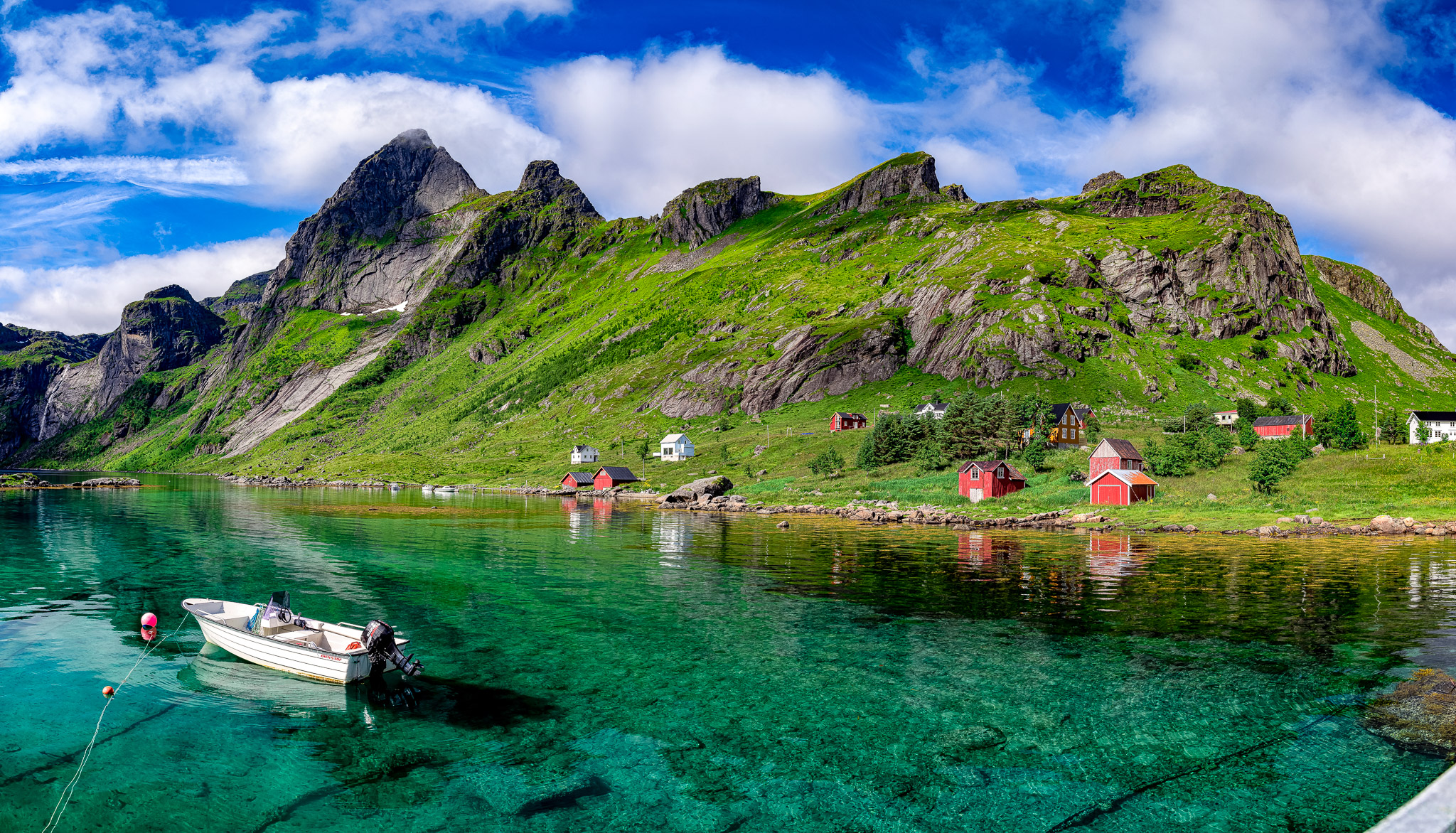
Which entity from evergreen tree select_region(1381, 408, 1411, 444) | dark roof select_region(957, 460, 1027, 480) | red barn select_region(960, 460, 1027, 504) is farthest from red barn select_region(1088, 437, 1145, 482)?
evergreen tree select_region(1381, 408, 1411, 444)

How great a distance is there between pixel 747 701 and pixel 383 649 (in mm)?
12863

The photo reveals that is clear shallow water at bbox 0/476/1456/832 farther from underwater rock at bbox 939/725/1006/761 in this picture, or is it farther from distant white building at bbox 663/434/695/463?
distant white building at bbox 663/434/695/463

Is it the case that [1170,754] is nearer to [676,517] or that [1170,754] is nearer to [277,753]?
[277,753]

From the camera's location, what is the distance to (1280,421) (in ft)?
527

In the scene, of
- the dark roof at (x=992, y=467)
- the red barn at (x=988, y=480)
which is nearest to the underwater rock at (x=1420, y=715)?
the red barn at (x=988, y=480)

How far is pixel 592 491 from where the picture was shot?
517ft

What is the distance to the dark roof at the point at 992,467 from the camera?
106438 millimetres

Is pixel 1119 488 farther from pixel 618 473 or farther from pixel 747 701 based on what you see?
pixel 618 473

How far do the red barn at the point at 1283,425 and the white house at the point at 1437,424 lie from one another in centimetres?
1671

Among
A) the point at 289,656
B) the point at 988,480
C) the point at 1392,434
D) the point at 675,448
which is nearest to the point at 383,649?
the point at 289,656

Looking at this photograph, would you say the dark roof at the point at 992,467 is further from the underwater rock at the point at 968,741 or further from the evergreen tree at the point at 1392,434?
the underwater rock at the point at 968,741

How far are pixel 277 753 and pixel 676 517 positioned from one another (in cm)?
8218

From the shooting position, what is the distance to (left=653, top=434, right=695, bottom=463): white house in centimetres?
18450

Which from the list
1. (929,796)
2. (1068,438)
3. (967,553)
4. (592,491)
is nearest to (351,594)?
(929,796)
